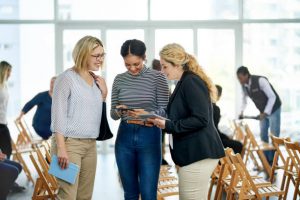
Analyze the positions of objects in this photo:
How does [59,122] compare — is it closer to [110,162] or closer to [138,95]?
[138,95]

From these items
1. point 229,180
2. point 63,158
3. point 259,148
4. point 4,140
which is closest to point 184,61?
point 63,158

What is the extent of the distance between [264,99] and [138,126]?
480 cm

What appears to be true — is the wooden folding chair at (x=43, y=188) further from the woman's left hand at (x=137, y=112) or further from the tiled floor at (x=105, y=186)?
the woman's left hand at (x=137, y=112)

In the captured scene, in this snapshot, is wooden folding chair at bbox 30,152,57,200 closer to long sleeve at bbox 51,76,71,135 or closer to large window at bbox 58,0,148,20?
long sleeve at bbox 51,76,71,135

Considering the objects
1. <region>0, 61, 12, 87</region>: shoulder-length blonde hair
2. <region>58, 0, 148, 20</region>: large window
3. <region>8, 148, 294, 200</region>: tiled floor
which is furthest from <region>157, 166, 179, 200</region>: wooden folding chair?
<region>58, 0, 148, 20</region>: large window

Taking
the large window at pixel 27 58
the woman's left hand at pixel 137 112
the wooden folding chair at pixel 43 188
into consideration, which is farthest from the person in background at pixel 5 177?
the large window at pixel 27 58

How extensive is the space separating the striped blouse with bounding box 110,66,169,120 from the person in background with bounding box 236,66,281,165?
171 inches

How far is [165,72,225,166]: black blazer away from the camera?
112 inches

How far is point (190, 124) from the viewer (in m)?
2.83

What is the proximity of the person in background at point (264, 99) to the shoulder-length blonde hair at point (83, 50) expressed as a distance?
482 centimetres

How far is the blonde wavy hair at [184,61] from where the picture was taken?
115 inches

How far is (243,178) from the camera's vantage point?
4.06m

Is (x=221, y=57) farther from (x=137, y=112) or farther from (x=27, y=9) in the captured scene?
(x=137, y=112)

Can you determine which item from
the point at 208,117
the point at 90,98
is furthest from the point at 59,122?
the point at 208,117
